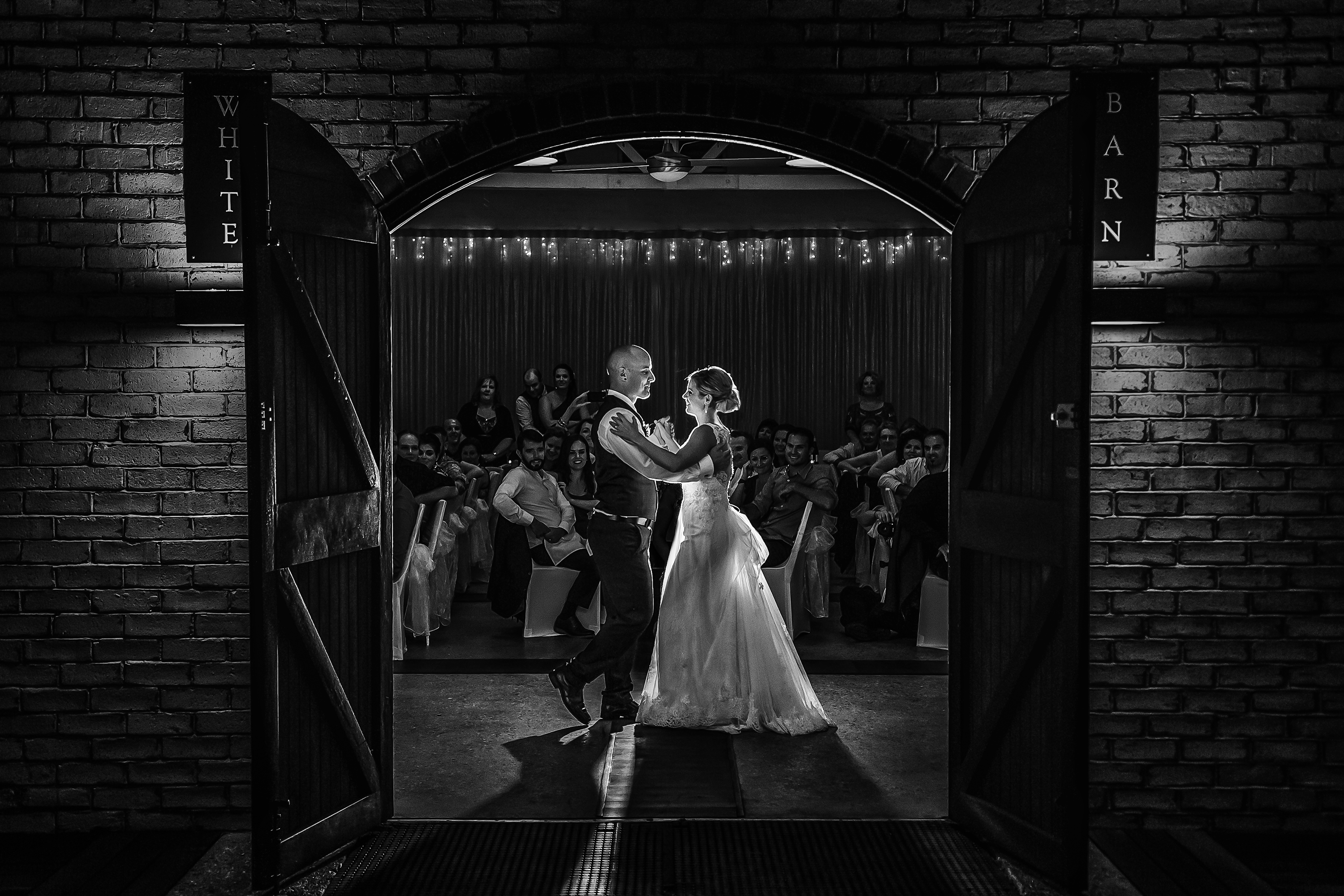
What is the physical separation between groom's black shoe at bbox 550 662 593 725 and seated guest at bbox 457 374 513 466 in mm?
6590

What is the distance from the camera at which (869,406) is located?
12.1 m

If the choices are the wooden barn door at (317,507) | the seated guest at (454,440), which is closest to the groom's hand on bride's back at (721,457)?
the wooden barn door at (317,507)

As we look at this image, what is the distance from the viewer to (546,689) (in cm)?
624

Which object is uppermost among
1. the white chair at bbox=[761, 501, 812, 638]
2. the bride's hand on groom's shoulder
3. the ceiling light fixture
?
the ceiling light fixture

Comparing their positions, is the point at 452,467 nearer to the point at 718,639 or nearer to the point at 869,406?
the point at 718,639

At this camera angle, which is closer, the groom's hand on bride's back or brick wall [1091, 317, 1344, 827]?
brick wall [1091, 317, 1344, 827]

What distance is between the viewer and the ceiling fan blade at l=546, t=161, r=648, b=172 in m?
12.9

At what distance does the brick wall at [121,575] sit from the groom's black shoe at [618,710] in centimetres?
179

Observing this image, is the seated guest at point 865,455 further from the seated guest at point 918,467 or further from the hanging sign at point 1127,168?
the hanging sign at point 1127,168

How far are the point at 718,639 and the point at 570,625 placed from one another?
223 cm

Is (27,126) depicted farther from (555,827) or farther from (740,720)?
(740,720)

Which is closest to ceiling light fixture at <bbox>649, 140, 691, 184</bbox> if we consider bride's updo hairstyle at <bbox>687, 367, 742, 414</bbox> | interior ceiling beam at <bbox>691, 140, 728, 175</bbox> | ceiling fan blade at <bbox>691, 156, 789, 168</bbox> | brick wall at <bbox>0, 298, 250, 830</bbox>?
interior ceiling beam at <bbox>691, 140, 728, 175</bbox>

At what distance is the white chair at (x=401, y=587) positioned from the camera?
670 cm

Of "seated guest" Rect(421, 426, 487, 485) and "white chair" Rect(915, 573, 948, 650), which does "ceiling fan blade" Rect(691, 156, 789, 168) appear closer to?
"seated guest" Rect(421, 426, 487, 485)
